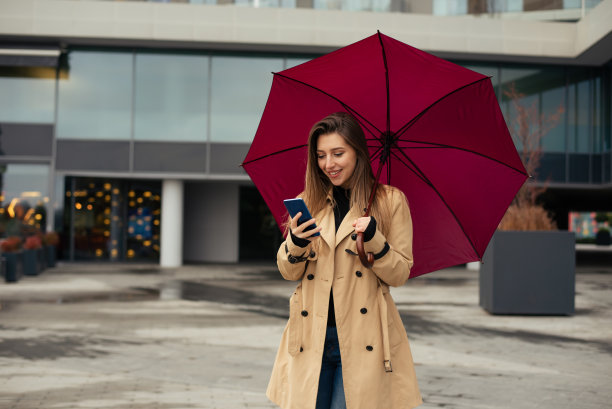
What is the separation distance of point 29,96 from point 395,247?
20.7 m

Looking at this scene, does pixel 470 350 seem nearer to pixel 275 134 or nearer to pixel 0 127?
pixel 275 134

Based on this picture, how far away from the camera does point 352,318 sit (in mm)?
2402

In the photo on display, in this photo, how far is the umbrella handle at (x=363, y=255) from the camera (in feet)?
7.39

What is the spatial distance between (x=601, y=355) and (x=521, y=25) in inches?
620

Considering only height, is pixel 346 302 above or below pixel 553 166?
below

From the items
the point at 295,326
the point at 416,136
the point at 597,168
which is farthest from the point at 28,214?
the point at 295,326

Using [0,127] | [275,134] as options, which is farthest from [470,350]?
[0,127]

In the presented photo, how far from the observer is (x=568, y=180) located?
20.9 meters

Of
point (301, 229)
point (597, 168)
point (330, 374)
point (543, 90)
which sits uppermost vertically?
point (543, 90)

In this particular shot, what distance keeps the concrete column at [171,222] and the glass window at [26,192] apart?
4.04 metres

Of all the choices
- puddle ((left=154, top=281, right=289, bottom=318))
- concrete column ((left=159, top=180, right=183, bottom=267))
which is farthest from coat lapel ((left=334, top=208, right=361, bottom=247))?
concrete column ((left=159, top=180, right=183, bottom=267))

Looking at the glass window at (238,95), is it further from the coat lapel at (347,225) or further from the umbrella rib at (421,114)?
the coat lapel at (347,225)

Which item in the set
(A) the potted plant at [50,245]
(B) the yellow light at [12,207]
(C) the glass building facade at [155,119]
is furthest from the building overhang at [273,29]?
(A) the potted plant at [50,245]

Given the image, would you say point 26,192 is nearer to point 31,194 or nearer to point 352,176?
point 31,194
